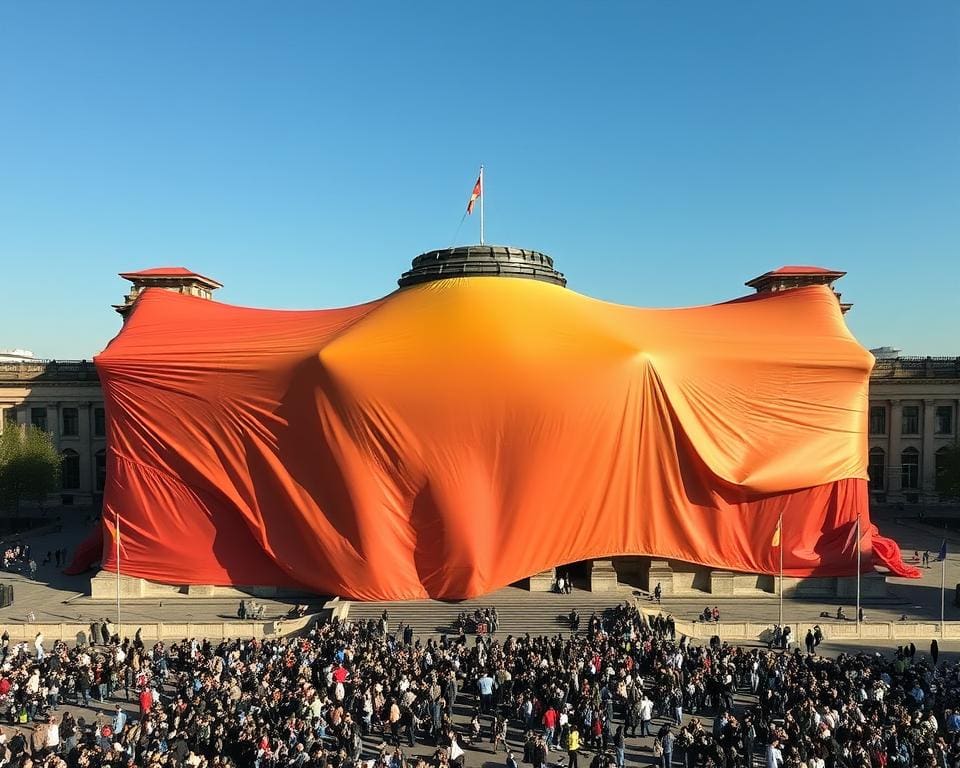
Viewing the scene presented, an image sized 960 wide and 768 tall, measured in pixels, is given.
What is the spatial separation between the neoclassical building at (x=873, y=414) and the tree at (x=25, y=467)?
608cm

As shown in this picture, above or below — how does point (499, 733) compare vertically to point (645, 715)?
below

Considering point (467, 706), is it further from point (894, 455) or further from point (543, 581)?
point (894, 455)

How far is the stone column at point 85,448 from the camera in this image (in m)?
63.3

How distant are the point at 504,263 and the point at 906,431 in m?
46.0

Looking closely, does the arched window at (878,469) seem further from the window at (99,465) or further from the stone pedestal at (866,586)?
the window at (99,465)

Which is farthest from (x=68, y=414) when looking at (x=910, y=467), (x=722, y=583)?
(x=910, y=467)

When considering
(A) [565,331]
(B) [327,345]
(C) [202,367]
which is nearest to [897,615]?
(A) [565,331]

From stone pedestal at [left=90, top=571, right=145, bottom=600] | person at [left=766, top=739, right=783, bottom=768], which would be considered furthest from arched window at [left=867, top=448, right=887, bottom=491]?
stone pedestal at [left=90, top=571, right=145, bottom=600]

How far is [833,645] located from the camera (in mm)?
28438

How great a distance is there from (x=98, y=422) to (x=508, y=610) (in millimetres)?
50082

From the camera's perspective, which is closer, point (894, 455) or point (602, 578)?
point (602, 578)

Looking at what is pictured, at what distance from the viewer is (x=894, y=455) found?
6206cm

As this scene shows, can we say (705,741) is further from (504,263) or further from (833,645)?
(504,263)

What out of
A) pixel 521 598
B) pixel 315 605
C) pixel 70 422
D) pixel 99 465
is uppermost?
pixel 70 422
